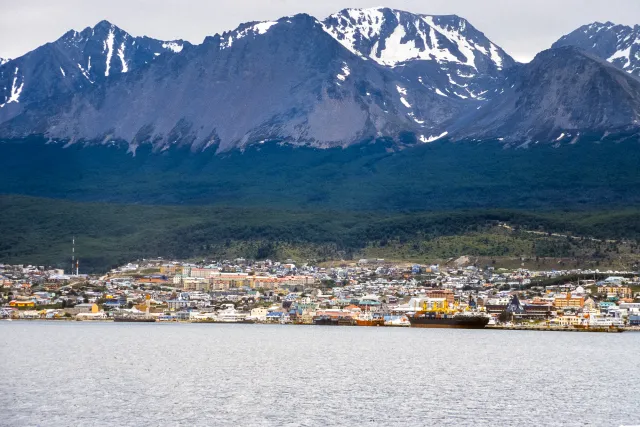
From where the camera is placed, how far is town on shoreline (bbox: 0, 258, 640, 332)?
A: 518 feet

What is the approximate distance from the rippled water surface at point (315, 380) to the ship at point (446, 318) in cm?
1826

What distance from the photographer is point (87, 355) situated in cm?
10581

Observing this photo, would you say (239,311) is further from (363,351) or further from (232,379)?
(232,379)

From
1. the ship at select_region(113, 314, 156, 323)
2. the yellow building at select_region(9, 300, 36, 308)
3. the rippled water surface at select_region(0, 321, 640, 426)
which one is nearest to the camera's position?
the rippled water surface at select_region(0, 321, 640, 426)

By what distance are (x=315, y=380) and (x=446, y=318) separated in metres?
69.9

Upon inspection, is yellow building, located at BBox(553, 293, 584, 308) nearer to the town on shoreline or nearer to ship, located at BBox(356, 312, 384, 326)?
the town on shoreline

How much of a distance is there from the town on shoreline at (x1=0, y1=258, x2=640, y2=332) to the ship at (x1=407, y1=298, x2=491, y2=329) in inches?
4.3

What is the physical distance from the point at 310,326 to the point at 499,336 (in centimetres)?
2756

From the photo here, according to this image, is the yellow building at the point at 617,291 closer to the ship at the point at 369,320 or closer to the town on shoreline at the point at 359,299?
the town on shoreline at the point at 359,299

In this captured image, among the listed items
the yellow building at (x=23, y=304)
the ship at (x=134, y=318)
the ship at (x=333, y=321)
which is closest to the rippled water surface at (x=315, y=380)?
the ship at (x=333, y=321)

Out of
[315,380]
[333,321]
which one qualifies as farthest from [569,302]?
[315,380]

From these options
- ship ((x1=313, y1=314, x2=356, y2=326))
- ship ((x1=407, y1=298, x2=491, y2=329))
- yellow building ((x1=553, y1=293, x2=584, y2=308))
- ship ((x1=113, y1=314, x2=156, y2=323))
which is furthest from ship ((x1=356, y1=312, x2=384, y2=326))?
ship ((x1=113, y1=314, x2=156, y2=323))

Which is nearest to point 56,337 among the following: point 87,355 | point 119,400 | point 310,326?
point 87,355

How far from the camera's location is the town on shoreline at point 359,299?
15775cm
